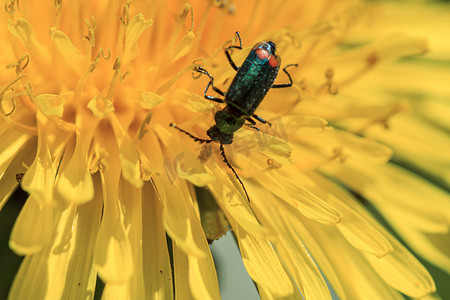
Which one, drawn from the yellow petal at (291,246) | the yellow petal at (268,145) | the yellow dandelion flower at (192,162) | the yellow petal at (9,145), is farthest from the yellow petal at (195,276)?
the yellow petal at (9,145)

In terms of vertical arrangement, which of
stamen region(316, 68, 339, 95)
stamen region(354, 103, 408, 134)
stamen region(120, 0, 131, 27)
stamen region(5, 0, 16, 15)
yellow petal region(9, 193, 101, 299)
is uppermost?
stamen region(5, 0, 16, 15)

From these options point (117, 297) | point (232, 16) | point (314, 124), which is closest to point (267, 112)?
point (314, 124)

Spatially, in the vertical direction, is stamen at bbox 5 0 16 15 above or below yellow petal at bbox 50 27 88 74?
above

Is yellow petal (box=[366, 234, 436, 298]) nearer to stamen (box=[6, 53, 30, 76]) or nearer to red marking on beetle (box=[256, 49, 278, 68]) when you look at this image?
red marking on beetle (box=[256, 49, 278, 68])

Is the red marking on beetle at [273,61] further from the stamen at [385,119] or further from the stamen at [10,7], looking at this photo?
the stamen at [10,7]

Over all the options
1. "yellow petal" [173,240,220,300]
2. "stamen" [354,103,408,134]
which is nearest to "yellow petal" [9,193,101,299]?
"yellow petal" [173,240,220,300]

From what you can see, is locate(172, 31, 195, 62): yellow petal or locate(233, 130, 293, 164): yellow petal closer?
locate(233, 130, 293, 164): yellow petal
